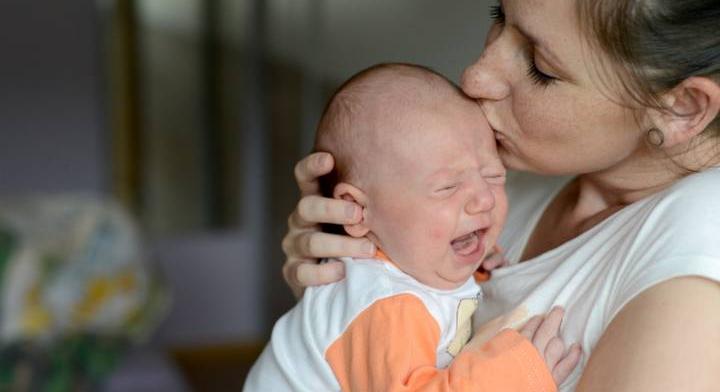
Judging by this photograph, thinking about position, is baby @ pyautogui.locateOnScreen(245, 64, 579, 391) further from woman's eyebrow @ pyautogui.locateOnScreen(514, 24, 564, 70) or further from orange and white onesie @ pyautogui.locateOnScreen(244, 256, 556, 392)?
woman's eyebrow @ pyautogui.locateOnScreen(514, 24, 564, 70)

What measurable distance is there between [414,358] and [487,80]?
0.91 feet

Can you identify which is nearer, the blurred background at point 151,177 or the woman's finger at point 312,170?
the woman's finger at point 312,170

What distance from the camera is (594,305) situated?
1.00m

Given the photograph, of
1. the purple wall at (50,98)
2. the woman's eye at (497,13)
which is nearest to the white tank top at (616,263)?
the woman's eye at (497,13)

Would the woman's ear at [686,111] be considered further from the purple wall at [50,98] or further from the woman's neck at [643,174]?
the purple wall at [50,98]

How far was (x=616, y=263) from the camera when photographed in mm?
993

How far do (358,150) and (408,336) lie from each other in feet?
0.67

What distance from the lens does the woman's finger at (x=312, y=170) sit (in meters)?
1.14

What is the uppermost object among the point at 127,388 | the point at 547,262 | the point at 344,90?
the point at 344,90

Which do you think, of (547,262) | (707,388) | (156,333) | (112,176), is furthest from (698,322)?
(112,176)

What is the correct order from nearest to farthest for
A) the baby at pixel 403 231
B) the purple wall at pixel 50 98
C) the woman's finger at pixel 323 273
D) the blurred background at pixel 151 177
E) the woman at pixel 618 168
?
the woman at pixel 618 168 → the baby at pixel 403 231 → the woman's finger at pixel 323 273 → the blurred background at pixel 151 177 → the purple wall at pixel 50 98

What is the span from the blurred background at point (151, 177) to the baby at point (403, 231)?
191 cm

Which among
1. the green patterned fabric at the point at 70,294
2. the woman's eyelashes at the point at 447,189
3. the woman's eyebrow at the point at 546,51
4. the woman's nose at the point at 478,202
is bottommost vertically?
the green patterned fabric at the point at 70,294

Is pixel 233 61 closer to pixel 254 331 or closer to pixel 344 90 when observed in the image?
pixel 254 331
